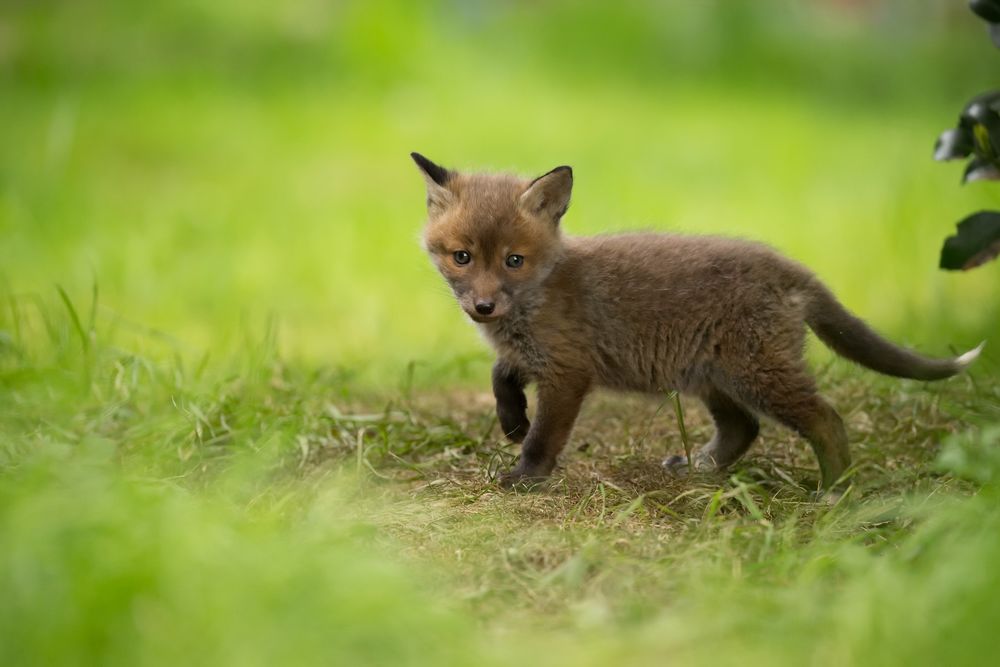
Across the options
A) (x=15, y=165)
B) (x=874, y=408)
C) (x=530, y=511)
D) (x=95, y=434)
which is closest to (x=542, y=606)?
(x=530, y=511)

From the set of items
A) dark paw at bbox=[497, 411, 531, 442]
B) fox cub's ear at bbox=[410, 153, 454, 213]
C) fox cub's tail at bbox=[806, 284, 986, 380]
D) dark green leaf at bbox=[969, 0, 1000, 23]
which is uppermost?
dark green leaf at bbox=[969, 0, 1000, 23]

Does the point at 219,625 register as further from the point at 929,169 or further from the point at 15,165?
the point at 929,169

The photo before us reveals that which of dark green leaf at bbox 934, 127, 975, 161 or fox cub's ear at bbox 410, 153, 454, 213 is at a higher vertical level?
dark green leaf at bbox 934, 127, 975, 161

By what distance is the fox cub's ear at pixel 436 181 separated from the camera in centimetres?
421

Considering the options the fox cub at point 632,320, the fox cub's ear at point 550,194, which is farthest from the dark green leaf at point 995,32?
the fox cub's ear at point 550,194

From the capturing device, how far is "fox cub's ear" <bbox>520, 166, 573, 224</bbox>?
13.5 feet

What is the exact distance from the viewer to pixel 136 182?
9.06m

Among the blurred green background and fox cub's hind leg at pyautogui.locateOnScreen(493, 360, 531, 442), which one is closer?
fox cub's hind leg at pyautogui.locateOnScreen(493, 360, 531, 442)

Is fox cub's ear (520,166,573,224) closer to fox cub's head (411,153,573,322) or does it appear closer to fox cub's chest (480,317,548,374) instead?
fox cub's head (411,153,573,322)

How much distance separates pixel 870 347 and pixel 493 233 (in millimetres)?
1421

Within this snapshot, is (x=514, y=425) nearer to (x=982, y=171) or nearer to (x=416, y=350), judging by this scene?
(x=982, y=171)

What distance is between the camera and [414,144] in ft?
32.3

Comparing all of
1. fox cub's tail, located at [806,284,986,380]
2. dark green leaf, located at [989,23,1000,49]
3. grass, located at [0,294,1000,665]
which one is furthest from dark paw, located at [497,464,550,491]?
dark green leaf, located at [989,23,1000,49]

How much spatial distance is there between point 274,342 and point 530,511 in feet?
5.83
